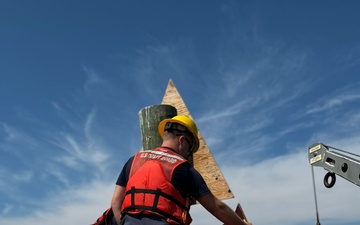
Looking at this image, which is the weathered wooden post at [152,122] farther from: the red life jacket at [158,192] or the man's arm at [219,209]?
the man's arm at [219,209]

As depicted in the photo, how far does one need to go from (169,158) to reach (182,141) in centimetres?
33

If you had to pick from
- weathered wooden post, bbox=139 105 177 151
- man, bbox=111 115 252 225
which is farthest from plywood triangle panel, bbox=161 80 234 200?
man, bbox=111 115 252 225

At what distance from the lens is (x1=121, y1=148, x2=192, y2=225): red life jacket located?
310cm

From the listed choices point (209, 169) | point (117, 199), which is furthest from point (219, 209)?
point (209, 169)

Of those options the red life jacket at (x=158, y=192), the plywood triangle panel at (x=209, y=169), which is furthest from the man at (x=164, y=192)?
the plywood triangle panel at (x=209, y=169)

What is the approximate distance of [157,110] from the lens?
5215 mm

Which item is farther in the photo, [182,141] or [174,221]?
[182,141]

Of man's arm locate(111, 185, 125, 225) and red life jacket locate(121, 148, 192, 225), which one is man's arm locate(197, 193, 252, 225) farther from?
man's arm locate(111, 185, 125, 225)

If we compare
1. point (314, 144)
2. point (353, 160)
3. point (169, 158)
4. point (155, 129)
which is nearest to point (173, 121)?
point (169, 158)

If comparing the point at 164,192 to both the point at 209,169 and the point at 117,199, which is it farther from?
the point at 209,169

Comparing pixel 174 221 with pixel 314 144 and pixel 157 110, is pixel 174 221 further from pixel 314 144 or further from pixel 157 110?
pixel 314 144

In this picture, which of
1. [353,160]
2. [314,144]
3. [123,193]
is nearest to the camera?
[123,193]

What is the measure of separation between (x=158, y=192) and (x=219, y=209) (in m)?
0.52

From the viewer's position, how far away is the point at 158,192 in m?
3.12
